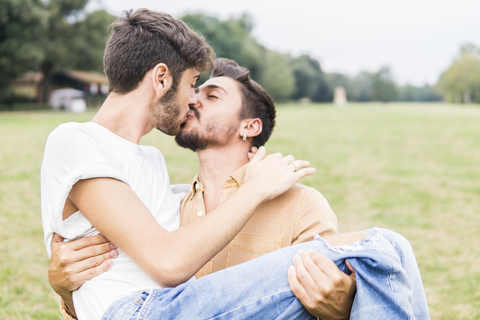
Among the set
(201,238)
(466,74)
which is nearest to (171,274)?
(201,238)

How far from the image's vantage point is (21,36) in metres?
30.6

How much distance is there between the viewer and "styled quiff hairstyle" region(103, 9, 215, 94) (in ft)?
7.80

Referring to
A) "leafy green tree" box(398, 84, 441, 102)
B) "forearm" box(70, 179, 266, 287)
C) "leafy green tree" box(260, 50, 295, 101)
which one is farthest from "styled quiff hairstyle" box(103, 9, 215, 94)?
"leafy green tree" box(398, 84, 441, 102)

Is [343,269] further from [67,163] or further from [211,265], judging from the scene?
[67,163]

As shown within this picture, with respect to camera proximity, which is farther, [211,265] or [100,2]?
[100,2]

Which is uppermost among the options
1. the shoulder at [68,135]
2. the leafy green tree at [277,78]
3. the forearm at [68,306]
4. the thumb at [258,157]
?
the leafy green tree at [277,78]

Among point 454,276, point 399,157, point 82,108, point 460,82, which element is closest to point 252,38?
point 460,82

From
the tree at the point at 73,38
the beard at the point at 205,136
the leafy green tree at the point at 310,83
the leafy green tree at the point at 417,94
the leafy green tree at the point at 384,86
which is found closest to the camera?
the beard at the point at 205,136

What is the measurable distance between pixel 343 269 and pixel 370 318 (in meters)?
0.23

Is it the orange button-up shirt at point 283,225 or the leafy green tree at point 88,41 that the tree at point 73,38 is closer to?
the leafy green tree at point 88,41

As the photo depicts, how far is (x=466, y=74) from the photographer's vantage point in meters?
70.9

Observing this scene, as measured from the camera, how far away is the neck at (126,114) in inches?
91.7

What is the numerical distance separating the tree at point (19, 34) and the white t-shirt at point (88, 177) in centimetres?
3208

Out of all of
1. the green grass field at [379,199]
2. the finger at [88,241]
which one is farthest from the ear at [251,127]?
the green grass field at [379,199]
